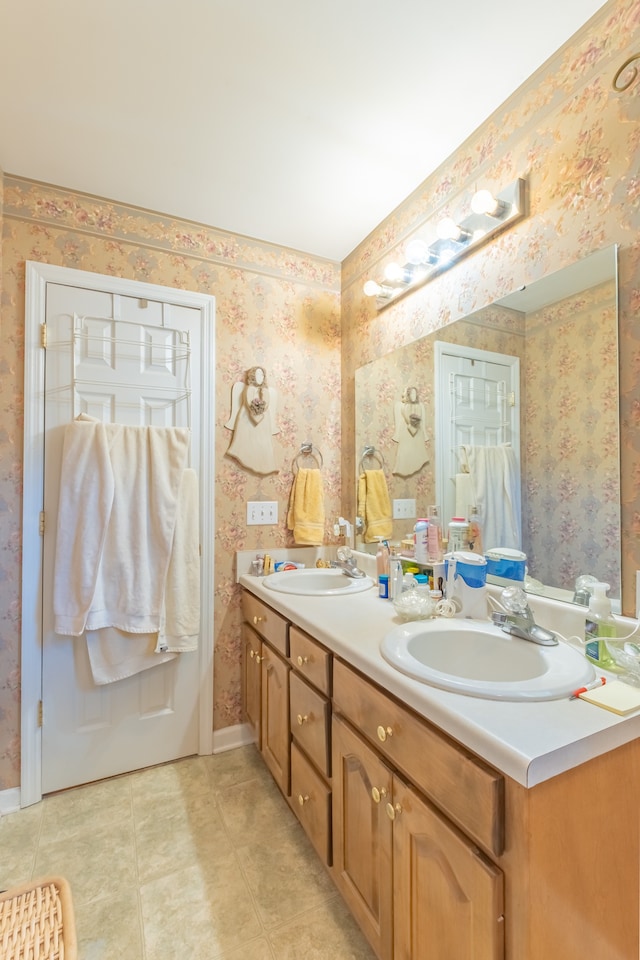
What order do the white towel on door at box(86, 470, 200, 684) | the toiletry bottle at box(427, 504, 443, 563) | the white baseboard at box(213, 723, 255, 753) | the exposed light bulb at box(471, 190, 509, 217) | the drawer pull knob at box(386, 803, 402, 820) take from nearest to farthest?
the drawer pull knob at box(386, 803, 402, 820)
the exposed light bulb at box(471, 190, 509, 217)
the toiletry bottle at box(427, 504, 443, 563)
the white towel on door at box(86, 470, 200, 684)
the white baseboard at box(213, 723, 255, 753)

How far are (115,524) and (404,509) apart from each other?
1.18 metres

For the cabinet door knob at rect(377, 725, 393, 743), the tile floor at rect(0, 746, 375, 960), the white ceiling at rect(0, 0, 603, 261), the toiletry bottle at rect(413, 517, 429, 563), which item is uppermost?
the white ceiling at rect(0, 0, 603, 261)

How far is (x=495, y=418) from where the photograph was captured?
1.36 meters

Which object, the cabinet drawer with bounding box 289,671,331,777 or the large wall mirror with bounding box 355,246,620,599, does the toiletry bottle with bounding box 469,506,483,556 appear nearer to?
the large wall mirror with bounding box 355,246,620,599

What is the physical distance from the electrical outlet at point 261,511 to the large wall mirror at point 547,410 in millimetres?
736

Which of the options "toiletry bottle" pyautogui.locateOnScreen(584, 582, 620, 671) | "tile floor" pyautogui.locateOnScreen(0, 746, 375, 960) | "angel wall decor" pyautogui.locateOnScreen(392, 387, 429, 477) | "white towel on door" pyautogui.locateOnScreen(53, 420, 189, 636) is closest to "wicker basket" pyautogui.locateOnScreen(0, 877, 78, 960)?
"tile floor" pyautogui.locateOnScreen(0, 746, 375, 960)

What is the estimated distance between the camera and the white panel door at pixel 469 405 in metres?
1.32

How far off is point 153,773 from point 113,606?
29.9 inches

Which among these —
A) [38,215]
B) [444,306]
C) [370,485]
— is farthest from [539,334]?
[38,215]

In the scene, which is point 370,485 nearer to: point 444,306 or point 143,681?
point 444,306

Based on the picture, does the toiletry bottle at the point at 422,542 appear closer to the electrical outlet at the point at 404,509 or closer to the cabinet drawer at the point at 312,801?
the electrical outlet at the point at 404,509

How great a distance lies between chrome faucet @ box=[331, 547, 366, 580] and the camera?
6.08ft

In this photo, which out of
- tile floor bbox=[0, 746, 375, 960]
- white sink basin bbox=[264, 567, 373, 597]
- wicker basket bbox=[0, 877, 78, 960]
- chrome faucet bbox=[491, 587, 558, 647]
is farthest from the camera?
white sink basin bbox=[264, 567, 373, 597]

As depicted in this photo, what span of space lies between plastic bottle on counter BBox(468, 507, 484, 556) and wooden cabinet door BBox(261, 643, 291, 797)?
750 mm
